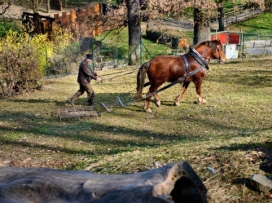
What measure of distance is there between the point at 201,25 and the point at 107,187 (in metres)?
24.1

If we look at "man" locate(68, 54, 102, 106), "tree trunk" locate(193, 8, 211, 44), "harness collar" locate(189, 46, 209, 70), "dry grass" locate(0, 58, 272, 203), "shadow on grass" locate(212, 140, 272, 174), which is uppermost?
"tree trunk" locate(193, 8, 211, 44)

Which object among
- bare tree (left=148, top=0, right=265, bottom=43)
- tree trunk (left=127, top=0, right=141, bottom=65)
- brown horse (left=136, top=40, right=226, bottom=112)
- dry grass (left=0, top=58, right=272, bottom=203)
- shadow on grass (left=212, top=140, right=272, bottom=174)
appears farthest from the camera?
tree trunk (left=127, top=0, right=141, bottom=65)

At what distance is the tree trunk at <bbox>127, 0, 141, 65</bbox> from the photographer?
91.5ft

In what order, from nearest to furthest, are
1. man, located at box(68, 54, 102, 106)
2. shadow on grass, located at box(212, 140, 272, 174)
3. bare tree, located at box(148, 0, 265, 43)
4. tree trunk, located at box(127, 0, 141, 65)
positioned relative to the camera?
1. shadow on grass, located at box(212, 140, 272, 174)
2. man, located at box(68, 54, 102, 106)
3. bare tree, located at box(148, 0, 265, 43)
4. tree trunk, located at box(127, 0, 141, 65)

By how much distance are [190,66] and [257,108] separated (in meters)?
2.44

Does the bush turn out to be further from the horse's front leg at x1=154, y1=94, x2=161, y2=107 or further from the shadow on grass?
the shadow on grass

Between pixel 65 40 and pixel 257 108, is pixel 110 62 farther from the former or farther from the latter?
pixel 257 108

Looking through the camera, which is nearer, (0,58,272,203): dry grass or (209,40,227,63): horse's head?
(0,58,272,203): dry grass

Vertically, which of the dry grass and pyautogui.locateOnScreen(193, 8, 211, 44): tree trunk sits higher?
pyautogui.locateOnScreen(193, 8, 211, 44): tree trunk

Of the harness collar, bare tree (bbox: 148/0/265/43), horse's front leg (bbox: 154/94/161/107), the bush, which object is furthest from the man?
bare tree (bbox: 148/0/265/43)

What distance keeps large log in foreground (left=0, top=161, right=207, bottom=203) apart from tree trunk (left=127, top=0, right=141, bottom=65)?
23.4 m

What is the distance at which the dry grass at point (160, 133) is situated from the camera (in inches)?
266

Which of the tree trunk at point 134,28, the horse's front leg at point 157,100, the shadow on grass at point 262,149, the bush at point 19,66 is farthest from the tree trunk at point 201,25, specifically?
the shadow on grass at point 262,149

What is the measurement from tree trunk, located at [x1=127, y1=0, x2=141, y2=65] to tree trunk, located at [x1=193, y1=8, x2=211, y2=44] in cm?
346
